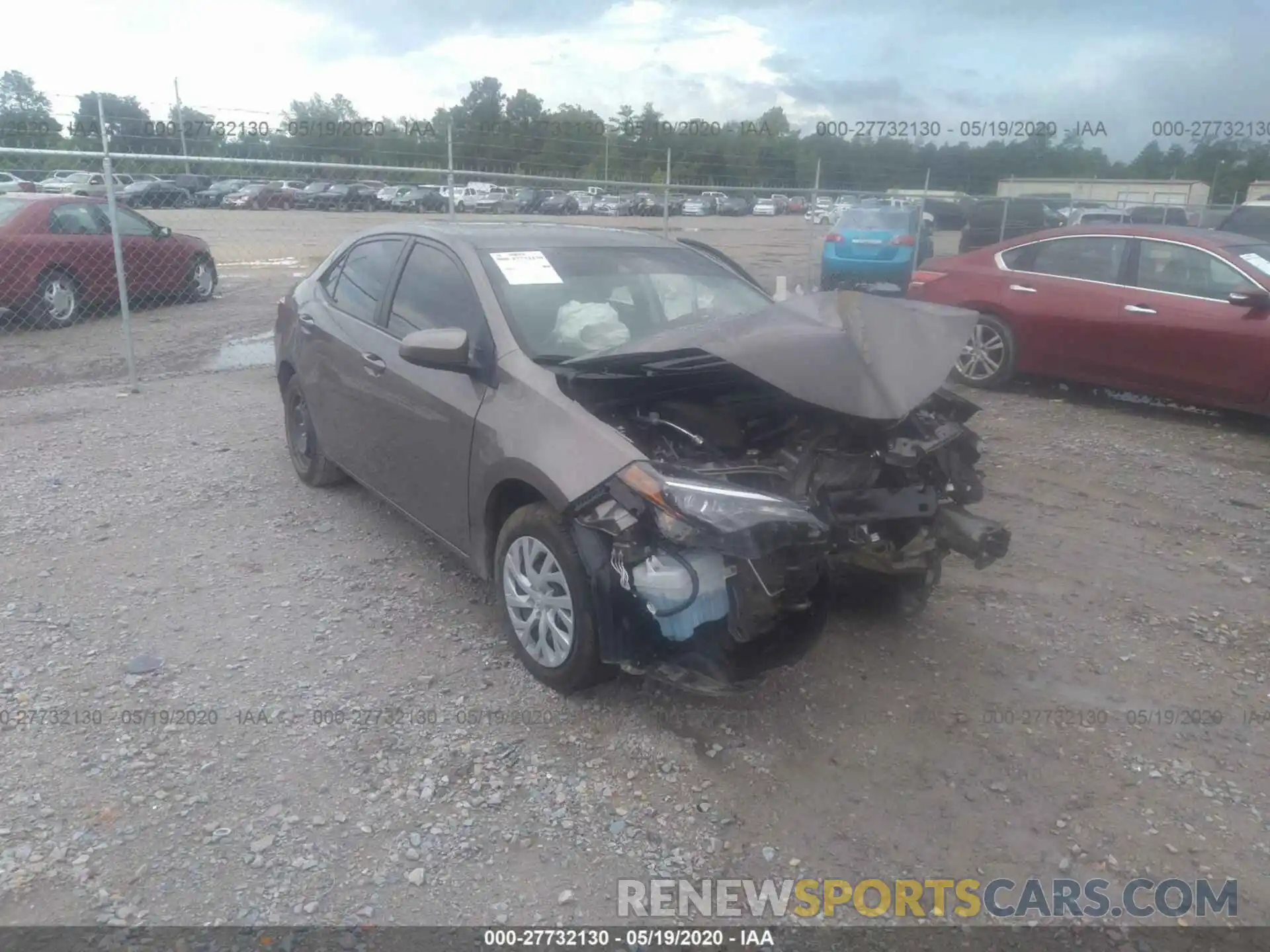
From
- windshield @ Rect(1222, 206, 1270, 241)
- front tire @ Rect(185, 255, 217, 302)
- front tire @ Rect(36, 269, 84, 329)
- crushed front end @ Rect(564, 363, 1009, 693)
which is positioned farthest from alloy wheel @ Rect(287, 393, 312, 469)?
windshield @ Rect(1222, 206, 1270, 241)

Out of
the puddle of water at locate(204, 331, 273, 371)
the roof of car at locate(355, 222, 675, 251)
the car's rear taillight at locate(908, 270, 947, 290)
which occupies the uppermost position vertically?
the roof of car at locate(355, 222, 675, 251)

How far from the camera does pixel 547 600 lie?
3.44 meters

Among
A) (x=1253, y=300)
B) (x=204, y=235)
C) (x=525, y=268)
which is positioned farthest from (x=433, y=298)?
(x=204, y=235)

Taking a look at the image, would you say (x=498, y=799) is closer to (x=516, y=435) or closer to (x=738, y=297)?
(x=516, y=435)

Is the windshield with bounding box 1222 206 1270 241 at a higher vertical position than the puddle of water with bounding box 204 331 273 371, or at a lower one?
higher

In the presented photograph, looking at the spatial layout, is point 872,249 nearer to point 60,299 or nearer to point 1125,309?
point 1125,309

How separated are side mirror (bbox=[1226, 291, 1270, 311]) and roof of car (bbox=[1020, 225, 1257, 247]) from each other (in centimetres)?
64

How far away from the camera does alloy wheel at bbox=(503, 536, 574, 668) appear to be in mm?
3373

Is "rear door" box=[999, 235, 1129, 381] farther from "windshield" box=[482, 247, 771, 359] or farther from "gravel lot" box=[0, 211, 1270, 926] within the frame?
"windshield" box=[482, 247, 771, 359]

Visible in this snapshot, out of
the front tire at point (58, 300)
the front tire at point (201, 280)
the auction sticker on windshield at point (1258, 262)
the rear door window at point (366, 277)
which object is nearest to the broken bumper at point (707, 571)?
the rear door window at point (366, 277)

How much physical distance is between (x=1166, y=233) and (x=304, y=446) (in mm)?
6843

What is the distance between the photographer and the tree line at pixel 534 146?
1067 cm

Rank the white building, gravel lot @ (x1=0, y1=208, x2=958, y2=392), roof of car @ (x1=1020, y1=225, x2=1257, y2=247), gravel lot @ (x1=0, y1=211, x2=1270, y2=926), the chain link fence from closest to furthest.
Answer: gravel lot @ (x1=0, y1=211, x2=1270, y2=926) → roof of car @ (x1=1020, y1=225, x2=1257, y2=247) → gravel lot @ (x1=0, y1=208, x2=958, y2=392) → the chain link fence → the white building

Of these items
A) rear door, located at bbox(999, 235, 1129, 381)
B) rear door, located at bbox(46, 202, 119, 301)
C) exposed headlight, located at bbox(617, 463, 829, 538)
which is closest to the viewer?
exposed headlight, located at bbox(617, 463, 829, 538)
